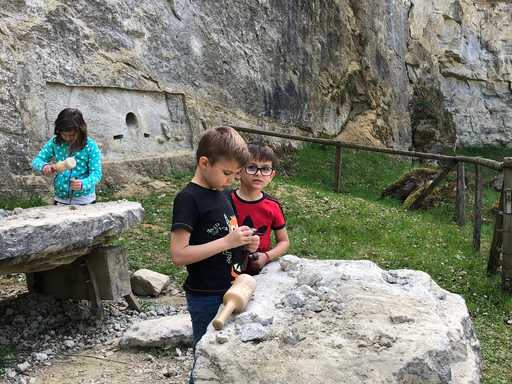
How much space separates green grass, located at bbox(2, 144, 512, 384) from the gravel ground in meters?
1.05

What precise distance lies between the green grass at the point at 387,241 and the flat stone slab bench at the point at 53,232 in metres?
1.59

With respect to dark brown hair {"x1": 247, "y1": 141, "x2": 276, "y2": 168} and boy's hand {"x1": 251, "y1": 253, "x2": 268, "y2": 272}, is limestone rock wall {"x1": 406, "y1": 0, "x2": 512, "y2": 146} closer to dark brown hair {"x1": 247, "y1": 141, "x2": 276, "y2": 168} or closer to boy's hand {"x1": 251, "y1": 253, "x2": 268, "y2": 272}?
dark brown hair {"x1": 247, "y1": 141, "x2": 276, "y2": 168}

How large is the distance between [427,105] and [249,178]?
15.8 metres

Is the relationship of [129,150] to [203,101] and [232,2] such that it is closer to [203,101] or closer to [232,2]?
[203,101]

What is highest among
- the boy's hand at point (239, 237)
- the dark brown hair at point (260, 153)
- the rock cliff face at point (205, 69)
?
the rock cliff face at point (205, 69)

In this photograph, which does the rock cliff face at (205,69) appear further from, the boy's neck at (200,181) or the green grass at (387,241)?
the boy's neck at (200,181)

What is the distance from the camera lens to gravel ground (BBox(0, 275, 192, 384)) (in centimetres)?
296

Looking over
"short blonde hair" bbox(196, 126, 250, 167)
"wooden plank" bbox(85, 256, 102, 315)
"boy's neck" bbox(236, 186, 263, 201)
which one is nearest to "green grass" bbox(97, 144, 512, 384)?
"wooden plank" bbox(85, 256, 102, 315)

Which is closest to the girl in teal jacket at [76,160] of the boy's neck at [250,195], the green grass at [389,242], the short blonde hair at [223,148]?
the green grass at [389,242]

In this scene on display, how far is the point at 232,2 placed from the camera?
10.5 meters

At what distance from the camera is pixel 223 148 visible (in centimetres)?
207

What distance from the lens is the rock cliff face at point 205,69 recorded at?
661 cm

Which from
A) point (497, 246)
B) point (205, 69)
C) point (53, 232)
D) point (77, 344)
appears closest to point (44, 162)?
point (53, 232)

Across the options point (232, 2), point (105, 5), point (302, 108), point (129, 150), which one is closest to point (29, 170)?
point (129, 150)
